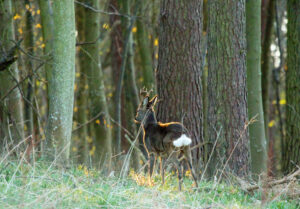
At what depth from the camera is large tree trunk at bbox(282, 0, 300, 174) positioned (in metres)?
12.6

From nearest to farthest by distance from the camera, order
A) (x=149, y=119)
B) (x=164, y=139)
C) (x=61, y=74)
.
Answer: (x=164, y=139) → (x=149, y=119) → (x=61, y=74)

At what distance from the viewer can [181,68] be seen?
31.3 feet

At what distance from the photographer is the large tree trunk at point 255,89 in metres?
12.0

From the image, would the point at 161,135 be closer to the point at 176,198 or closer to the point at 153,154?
the point at 153,154

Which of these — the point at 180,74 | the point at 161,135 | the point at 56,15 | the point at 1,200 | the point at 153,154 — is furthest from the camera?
the point at 180,74

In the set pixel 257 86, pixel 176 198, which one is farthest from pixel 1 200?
pixel 257 86

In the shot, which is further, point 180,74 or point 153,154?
point 180,74

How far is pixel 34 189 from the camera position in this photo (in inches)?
235

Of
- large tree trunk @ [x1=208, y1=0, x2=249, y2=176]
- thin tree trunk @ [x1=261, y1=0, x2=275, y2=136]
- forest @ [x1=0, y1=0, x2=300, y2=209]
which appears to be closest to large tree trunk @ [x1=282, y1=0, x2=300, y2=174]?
forest @ [x1=0, y1=0, x2=300, y2=209]

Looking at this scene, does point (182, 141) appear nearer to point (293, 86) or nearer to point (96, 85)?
point (293, 86)

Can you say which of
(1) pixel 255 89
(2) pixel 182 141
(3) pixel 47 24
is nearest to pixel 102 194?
(2) pixel 182 141

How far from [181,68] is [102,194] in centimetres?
404

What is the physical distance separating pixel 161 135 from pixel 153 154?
566 millimetres

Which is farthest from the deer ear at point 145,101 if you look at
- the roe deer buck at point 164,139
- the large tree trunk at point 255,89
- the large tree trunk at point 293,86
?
the large tree trunk at point 293,86
